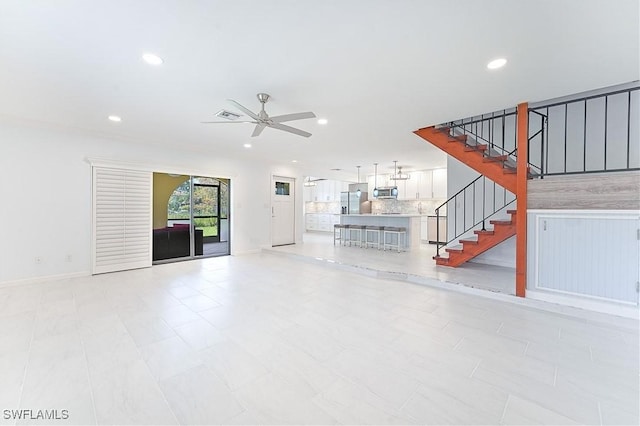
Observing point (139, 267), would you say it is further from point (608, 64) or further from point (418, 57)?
point (608, 64)

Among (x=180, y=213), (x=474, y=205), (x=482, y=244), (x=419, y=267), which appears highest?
(x=474, y=205)

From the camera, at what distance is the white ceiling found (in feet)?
6.28

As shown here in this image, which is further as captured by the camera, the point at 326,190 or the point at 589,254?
the point at 326,190

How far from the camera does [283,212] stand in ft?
27.5

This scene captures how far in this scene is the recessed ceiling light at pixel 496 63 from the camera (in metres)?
2.55

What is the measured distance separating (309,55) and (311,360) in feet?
8.72

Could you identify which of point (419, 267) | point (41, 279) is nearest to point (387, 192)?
point (419, 267)

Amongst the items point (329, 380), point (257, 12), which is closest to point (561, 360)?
point (329, 380)

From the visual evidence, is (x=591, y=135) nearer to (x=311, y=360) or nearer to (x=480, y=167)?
(x=480, y=167)

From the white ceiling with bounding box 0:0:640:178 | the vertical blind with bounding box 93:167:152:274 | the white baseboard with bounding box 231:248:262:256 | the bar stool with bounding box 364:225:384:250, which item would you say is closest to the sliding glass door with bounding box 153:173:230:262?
the white baseboard with bounding box 231:248:262:256

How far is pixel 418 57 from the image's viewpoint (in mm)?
2484

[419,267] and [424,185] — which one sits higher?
[424,185]

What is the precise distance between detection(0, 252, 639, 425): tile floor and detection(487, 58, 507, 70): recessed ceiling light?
2655 mm

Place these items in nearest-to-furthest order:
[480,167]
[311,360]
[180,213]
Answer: [311,360], [480,167], [180,213]
